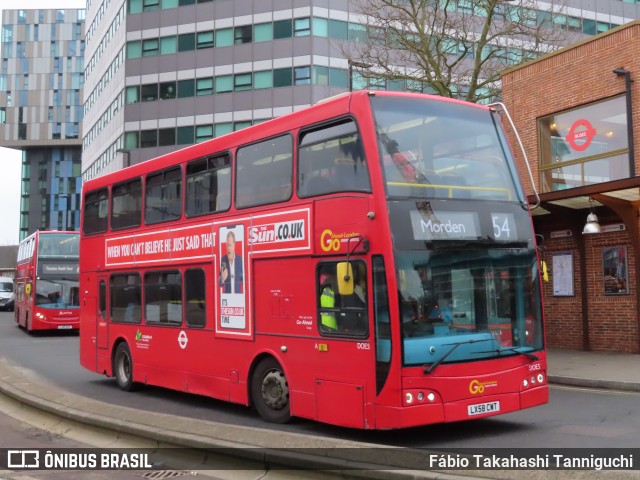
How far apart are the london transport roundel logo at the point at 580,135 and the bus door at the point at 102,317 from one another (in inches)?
477

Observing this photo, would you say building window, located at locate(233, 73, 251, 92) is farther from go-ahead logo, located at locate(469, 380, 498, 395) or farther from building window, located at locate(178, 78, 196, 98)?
go-ahead logo, located at locate(469, 380, 498, 395)

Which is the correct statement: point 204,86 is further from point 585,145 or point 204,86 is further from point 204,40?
point 585,145

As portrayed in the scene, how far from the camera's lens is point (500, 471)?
5703mm

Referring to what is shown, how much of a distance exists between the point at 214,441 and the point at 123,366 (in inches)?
257

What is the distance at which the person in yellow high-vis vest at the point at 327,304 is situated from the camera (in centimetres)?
806

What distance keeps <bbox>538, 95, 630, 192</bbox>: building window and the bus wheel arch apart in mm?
11837

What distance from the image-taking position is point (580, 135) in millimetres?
18062

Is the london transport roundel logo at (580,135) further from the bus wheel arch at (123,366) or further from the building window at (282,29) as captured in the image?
the building window at (282,29)

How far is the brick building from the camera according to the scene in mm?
15977

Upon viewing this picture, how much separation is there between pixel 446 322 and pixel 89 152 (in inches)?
2387

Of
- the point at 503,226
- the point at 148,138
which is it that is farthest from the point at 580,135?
the point at 148,138

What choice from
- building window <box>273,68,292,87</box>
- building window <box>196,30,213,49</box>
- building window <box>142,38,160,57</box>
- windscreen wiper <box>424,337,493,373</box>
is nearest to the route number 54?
windscreen wiper <box>424,337,493,373</box>

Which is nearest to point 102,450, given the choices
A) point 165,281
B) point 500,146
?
point 165,281

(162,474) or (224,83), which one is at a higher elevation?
(224,83)
